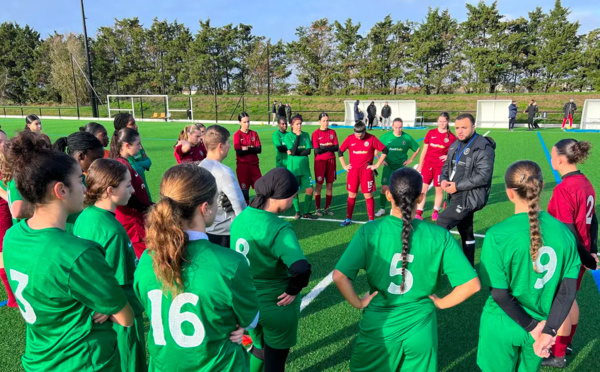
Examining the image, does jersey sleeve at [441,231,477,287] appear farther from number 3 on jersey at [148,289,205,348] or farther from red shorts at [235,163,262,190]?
red shorts at [235,163,262,190]

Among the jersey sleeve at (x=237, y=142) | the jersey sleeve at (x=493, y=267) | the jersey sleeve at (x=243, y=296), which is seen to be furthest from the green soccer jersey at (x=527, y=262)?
the jersey sleeve at (x=237, y=142)

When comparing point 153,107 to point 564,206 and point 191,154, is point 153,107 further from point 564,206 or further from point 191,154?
point 564,206

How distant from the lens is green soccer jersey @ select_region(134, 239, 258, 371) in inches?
67.0

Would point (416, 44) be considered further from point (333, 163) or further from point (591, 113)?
point (333, 163)

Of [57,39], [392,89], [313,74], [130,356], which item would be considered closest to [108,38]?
[57,39]

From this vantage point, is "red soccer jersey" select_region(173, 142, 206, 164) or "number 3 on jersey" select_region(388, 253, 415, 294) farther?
"red soccer jersey" select_region(173, 142, 206, 164)

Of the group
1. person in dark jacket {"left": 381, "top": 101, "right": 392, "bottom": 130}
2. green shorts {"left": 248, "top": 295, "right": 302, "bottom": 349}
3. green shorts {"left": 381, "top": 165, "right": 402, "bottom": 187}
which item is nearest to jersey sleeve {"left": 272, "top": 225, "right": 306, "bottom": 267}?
green shorts {"left": 248, "top": 295, "right": 302, "bottom": 349}

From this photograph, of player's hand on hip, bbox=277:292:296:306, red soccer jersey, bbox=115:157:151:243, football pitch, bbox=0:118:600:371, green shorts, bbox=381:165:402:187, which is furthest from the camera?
green shorts, bbox=381:165:402:187

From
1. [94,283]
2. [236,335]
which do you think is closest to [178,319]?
[236,335]

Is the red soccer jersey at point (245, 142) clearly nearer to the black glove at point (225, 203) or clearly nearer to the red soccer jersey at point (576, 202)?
the black glove at point (225, 203)

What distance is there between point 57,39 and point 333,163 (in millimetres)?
62898

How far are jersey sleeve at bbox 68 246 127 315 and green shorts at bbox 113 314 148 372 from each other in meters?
0.62

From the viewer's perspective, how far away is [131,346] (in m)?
2.48

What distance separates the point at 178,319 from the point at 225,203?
2.27m
